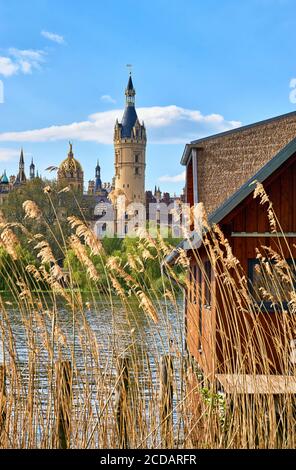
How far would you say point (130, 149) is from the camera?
5507 inches

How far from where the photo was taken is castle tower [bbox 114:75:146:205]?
443 ft

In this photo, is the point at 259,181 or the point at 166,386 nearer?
the point at 166,386

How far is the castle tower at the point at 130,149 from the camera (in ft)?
443

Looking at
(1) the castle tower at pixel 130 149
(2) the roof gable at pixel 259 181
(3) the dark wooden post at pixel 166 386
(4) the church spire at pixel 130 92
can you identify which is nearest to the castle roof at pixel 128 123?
(1) the castle tower at pixel 130 149

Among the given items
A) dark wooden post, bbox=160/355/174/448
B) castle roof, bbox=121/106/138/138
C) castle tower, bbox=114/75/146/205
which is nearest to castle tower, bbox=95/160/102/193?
castle tower, bbox=114/75/146/205

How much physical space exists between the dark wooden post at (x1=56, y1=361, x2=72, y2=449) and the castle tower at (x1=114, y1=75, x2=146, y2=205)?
129 m

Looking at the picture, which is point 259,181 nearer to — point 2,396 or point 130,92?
point 2,396

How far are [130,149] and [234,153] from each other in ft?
410

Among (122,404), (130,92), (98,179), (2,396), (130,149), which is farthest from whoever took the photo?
(98,179)

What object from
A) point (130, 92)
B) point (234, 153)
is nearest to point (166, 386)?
point (234, 153)

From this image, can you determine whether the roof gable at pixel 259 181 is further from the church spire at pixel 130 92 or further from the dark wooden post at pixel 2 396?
the church spire at pixel 130 92

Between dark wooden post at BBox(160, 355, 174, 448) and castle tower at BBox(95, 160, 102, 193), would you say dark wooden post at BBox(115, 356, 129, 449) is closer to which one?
dark wooden post at BBox(160, 355, 174, 448)

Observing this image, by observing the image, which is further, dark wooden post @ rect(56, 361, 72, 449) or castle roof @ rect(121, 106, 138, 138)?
castle roof @ rect(121, 106, 138, 138)
